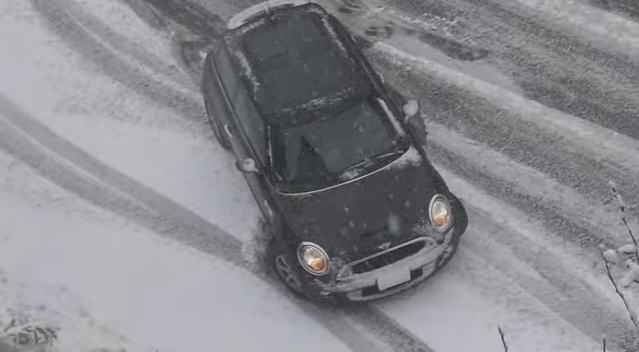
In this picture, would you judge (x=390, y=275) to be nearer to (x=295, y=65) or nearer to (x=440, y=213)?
(x=440, y=213)

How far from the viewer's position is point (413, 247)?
397 inches

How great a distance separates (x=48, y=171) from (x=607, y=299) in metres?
6.32

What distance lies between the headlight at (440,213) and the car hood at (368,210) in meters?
0.05

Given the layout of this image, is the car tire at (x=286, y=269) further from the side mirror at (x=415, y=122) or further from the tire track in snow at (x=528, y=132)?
the tire track in snow at (x=528, y=132)

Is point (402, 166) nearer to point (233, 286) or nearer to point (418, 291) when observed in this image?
point (418, 291)

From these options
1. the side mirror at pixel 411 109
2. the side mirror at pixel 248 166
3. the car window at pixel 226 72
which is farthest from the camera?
the car window at pixel 226 72

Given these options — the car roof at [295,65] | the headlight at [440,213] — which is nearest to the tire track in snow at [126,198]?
the headlight at [440,213]

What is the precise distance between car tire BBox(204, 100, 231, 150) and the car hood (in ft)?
A: 5.16

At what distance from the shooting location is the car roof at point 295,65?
10.8 m

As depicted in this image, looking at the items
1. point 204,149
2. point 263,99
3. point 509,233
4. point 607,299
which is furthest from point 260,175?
point 607,299

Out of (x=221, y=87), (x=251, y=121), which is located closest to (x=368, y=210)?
(x=251, y=121)

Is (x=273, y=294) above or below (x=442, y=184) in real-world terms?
below

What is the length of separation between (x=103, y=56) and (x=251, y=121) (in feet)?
10.9

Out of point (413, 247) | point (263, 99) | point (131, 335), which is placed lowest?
point (131, 335)
